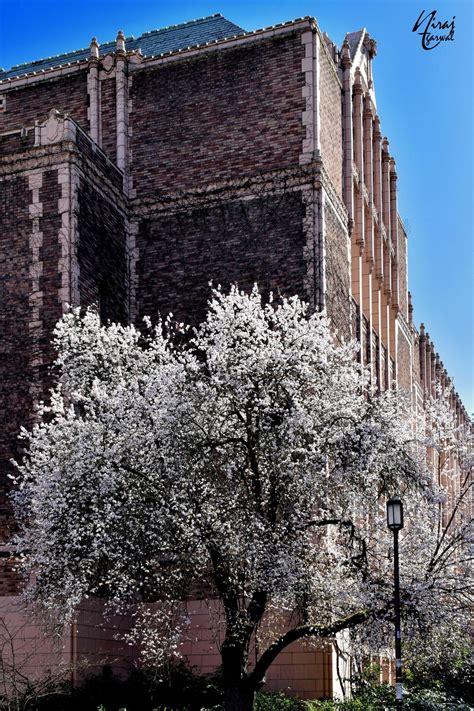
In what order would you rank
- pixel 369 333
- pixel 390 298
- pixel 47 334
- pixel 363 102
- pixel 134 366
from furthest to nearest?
pixel 390 298
pixel 363 102
pixel 369 333
pixel 47 334
pixel 134 366

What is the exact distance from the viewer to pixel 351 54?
39.7 meters

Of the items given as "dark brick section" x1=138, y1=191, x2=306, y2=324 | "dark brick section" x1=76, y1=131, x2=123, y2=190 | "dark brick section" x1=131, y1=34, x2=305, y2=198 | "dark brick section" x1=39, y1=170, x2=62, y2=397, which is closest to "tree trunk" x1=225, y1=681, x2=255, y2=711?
"dark brick section" x1=39, y1=170, x2=62, y2=397

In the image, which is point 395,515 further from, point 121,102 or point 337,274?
point 121,102

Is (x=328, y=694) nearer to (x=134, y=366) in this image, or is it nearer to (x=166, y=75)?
(x=134, y=366)

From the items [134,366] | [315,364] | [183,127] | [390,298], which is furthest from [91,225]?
[390,298]

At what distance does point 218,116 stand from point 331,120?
3.63 metres

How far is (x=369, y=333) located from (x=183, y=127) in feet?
32.1

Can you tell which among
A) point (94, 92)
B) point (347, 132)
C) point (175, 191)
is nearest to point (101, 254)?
point (175, 191)

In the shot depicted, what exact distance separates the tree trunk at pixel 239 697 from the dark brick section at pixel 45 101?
1837 centimetres

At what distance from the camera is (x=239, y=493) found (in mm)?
21562

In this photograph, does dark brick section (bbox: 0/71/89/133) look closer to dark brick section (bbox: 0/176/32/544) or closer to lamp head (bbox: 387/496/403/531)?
dark brick section (bbox: 0/176/32/544)

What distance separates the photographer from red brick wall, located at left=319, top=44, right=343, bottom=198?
3192 centimetres

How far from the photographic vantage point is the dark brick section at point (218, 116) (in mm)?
31062

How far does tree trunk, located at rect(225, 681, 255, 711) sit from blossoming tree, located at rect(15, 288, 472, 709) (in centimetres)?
3
